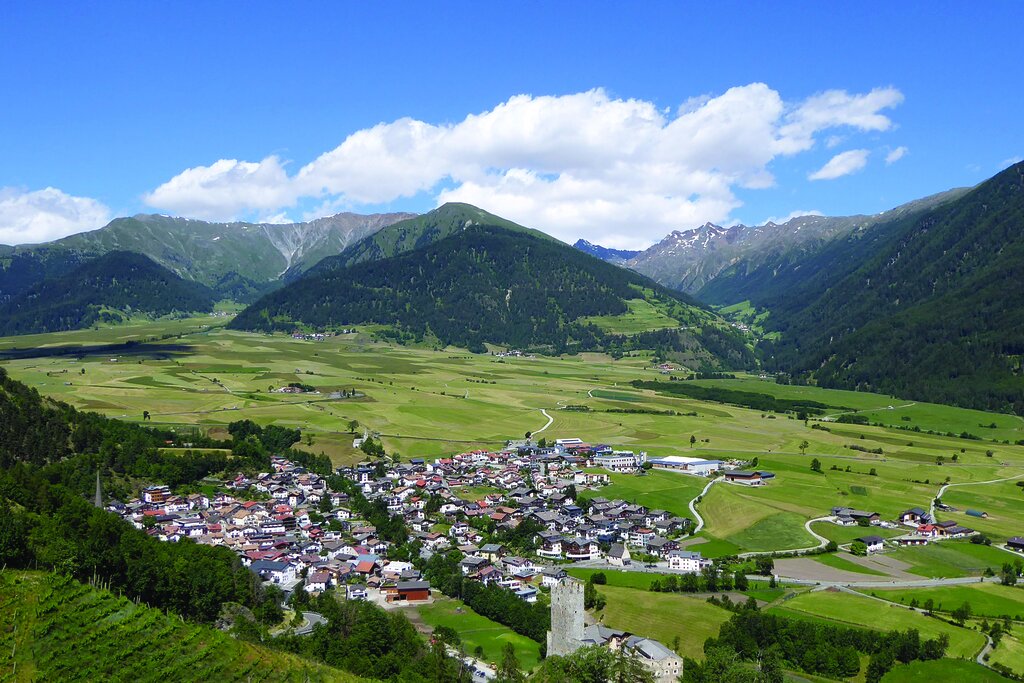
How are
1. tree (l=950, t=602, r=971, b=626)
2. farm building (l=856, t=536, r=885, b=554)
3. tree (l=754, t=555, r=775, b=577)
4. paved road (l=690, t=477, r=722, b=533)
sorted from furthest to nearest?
paved road (l=690, t=477, r=722, b=533)
farm building (l=856, t=536, r=885, b=554)
tree (l=754, t=555, r=775, b=577)
tree (l=950, t=602, r=971, b=626)

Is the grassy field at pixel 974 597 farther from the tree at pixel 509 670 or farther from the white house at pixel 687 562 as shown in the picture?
the tree at pixel 509 670

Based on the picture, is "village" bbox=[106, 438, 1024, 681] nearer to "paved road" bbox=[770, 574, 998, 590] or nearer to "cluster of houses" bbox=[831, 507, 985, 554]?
"cluster of houses" bbox=[831, 507, 985, 554]

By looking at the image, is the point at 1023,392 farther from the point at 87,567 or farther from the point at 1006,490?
the point at 87,567

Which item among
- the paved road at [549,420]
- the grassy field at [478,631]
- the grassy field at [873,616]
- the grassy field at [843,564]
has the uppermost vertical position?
the paved road at [549,420]

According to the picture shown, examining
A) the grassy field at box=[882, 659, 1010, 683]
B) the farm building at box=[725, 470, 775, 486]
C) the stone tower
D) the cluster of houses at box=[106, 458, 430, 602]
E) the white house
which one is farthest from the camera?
the farm building at box=[725, 470, 775, 486]

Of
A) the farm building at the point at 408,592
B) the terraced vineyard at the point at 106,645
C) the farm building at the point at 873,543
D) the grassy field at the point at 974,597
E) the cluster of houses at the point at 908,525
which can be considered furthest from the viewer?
the cluster of houses at the point at 908,525

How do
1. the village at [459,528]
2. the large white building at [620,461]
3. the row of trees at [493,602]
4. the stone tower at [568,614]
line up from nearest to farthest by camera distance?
the stone tower at [568,614] → the row of trees at [493,602] → the village at [459,528] → the large white building at [620,461]

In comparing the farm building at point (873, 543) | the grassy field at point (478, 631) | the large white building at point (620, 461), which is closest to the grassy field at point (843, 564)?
the farm building at point (873, 543)

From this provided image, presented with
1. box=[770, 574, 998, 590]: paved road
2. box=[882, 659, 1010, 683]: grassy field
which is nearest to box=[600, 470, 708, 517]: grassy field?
box=[770, 574, 998, 590]: paved road
